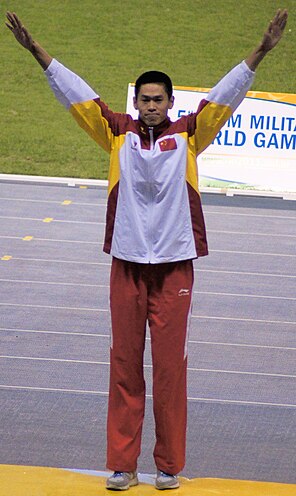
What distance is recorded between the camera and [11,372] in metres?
6.34

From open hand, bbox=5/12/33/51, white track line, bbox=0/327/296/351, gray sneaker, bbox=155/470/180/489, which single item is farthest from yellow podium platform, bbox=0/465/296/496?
white track line, bbox=0/327/296/351

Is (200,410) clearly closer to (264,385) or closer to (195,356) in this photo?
(264,385)

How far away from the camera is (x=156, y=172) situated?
3965 mm

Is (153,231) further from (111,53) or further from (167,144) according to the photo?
(111,53)

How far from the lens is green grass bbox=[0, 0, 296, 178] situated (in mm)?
18359

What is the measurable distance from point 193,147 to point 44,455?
63.3 inches

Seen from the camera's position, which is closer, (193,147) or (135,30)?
(193,147)

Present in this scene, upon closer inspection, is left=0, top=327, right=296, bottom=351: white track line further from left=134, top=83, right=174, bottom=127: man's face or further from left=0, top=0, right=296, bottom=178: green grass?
left=0, top=0, right=296, bottom=178: green grass

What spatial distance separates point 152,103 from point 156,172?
25cm

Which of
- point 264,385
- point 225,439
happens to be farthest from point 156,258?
point 264,385


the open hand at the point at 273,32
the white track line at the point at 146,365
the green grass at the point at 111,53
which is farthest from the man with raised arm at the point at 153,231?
the green grass at the point at 111,53

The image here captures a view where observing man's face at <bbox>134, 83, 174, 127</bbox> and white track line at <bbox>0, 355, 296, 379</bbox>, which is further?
white track line at <bbox>0, 355, 296, 379</bbox>

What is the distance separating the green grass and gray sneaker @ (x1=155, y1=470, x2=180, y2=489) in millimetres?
13231

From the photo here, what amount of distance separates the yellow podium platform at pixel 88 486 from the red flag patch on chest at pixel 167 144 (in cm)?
123
